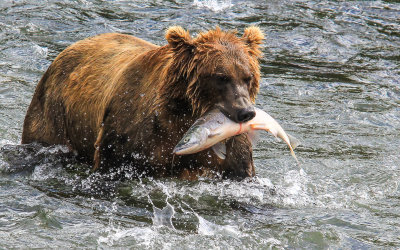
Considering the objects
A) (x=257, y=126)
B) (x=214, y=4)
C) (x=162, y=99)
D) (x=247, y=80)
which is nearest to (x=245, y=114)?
(x=257, y=126)

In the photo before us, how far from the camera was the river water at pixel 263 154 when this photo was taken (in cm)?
512

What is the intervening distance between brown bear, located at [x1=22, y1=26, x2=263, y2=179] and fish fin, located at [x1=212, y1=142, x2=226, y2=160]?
0.20 meters

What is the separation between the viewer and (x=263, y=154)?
753 cm

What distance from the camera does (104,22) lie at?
1184 cm

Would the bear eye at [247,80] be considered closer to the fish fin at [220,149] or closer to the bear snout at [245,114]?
the bear snout at [245,114]

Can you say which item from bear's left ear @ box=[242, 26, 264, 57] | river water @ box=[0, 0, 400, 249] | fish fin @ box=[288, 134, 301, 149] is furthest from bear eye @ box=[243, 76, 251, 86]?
river water @ box=[0, 0, 400, 249]

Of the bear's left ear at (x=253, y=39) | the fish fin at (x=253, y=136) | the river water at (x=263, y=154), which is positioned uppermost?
the bear's left ear at (x=253, y=39)

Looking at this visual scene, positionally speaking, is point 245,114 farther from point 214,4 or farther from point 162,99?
point 214,4

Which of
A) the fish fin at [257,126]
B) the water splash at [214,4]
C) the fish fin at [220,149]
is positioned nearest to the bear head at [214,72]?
the fish fin at [257,126]

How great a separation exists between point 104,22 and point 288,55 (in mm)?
3351

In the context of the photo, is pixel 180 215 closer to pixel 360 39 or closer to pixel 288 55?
pixel 288 55

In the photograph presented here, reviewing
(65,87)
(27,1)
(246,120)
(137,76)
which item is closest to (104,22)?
(27,1)

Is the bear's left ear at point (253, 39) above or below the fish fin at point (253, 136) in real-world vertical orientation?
above

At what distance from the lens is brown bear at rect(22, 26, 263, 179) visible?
204 inches
